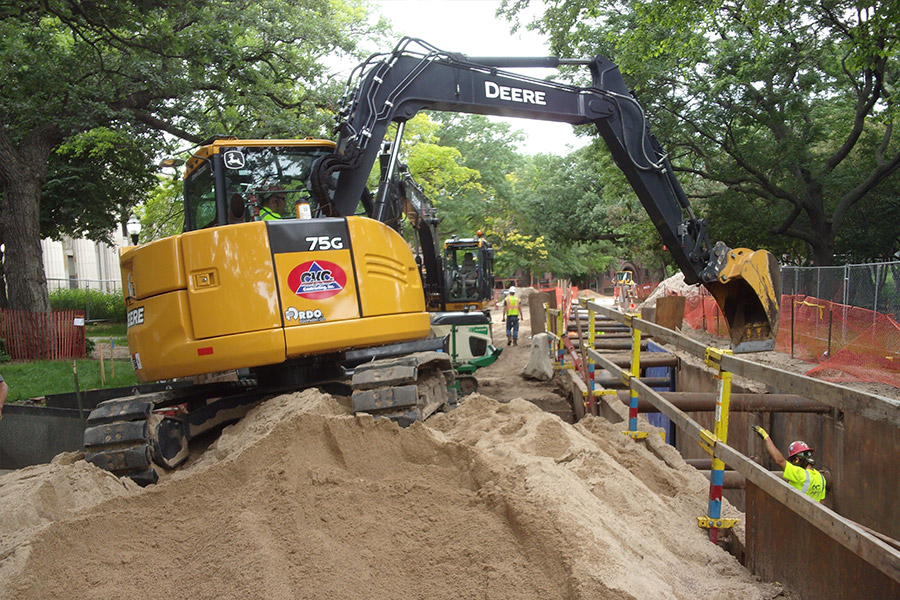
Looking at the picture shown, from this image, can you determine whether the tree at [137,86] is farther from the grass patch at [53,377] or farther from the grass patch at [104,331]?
the grass patch at [104,331]

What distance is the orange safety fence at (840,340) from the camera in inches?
360

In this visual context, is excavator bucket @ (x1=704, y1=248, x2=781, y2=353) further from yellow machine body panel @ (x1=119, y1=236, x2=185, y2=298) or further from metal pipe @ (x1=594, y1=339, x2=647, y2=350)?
yellow machine body panel @ (x1=119, y1=236, x2=185, y2=298)

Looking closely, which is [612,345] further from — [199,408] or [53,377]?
[53,377]

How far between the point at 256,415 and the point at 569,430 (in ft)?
8.88

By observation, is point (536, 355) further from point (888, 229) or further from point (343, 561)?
point (888, 229)

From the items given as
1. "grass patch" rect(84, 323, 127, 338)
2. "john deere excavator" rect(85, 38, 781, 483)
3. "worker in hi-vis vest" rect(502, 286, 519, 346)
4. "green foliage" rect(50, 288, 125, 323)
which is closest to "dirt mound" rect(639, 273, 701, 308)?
"worker in hi-vis vest" rect(502, 286, 519, 346)

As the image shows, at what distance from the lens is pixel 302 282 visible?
5742 mm

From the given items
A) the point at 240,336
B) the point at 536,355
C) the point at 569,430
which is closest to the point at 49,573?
the point at 240,336

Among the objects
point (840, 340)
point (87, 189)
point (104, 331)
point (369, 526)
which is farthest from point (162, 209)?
point (369, 526)

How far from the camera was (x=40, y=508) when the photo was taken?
4887 millimetres

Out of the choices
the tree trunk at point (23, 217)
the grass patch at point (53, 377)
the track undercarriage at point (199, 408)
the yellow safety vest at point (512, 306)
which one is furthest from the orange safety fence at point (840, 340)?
the tree trunk at point (23, 217)

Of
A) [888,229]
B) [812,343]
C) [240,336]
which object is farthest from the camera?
[888,229]

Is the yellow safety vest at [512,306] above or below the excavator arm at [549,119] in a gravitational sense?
below

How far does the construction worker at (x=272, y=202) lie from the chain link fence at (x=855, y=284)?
9.79 meters
